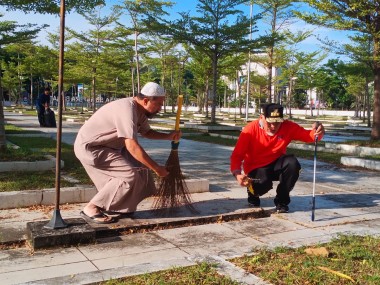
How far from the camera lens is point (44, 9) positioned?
9562 mm

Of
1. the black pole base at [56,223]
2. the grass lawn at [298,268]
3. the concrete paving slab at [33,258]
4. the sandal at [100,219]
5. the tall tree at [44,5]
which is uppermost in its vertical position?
the tall tree at [44,5]

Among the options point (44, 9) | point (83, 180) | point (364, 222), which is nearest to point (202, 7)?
point (44, 9)

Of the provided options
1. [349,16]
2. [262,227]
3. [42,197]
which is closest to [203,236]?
[262,227]

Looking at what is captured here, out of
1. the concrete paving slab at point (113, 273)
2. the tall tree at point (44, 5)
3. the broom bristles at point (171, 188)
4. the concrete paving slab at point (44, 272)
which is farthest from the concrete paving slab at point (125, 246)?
the tall tree at point (44, 5)

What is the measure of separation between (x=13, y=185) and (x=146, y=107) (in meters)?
2.33

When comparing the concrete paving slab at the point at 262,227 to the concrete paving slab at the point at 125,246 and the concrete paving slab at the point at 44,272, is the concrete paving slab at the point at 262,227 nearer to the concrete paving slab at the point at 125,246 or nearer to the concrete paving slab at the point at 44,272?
the concrete paving slab at the point at 125,246

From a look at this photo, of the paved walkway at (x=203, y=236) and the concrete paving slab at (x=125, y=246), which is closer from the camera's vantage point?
the paved walkway at (x=203, y=236)

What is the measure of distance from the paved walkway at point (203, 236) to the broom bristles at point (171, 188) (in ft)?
0.54

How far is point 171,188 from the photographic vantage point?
4910mm

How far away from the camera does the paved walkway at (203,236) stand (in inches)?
130

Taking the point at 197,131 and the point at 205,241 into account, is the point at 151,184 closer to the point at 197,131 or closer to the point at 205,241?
the point at 205,241

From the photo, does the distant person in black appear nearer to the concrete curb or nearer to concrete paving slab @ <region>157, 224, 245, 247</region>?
the concrete curb

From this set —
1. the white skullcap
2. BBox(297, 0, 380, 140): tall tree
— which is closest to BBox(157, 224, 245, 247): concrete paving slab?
the white skullcap

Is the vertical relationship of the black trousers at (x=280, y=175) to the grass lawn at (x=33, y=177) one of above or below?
above
